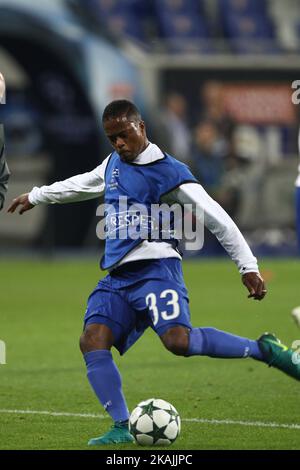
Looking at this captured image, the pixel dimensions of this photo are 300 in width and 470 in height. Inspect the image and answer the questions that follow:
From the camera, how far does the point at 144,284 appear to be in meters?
6.80

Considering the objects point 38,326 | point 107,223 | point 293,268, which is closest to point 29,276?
point 293,268

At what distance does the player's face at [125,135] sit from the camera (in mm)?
6727

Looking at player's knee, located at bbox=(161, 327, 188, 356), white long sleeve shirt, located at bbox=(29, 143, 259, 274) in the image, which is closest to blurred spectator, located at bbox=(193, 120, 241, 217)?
white long sleeve shirt, located at bbox=(29, 143, 259, 274)

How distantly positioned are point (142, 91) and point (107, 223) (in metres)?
17.3

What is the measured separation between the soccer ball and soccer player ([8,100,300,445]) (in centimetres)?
16

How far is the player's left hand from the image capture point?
259 inches

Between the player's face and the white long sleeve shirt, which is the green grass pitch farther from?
the player's face

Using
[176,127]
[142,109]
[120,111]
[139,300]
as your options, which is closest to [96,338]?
[139,300]

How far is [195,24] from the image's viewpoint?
1071 inches

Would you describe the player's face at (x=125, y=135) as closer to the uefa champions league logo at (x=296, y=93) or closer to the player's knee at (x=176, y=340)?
the player's knee at (x=176, y=340)

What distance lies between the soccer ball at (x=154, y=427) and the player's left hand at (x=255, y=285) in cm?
77

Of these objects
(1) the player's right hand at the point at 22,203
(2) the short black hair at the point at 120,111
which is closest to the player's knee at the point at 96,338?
(1) the player's right hand at the point at 22,203

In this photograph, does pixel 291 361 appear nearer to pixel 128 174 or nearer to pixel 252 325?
pixel 128 174
